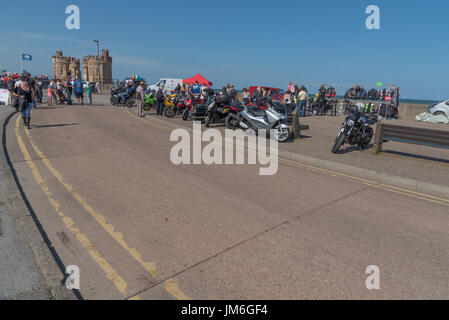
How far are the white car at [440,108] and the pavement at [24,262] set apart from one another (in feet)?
73.0

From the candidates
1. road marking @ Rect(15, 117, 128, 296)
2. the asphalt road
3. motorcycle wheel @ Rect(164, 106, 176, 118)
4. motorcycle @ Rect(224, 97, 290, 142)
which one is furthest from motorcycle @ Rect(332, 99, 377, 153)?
motorcycle wheel @ Rect(164, 106, 176, 118)

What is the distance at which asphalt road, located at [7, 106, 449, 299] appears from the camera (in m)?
2.95

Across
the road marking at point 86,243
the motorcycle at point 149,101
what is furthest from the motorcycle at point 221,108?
the road marking at point 86,243

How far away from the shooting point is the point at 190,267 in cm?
318

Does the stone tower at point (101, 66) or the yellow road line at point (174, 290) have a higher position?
the stone tower at point (101, 66)

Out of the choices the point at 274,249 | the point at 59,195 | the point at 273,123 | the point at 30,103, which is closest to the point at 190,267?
the point at 274,249

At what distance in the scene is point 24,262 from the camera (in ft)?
10.2

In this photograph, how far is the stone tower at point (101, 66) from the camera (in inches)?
3551

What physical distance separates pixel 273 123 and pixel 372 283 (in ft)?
25.2

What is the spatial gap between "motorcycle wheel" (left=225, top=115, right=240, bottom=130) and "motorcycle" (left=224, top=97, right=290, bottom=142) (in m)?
0.27

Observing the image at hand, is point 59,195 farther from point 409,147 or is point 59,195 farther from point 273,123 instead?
point 409,147

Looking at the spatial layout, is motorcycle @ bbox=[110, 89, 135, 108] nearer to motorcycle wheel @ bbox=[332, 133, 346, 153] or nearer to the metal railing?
motorcycle wheel @ bbox=[332, 133, 346, 153]

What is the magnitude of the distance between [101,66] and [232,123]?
9314 cm

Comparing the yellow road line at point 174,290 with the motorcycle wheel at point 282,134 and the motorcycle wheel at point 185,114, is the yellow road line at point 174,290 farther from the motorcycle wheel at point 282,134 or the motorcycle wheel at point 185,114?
the motorcycle wheel at point 185,114
